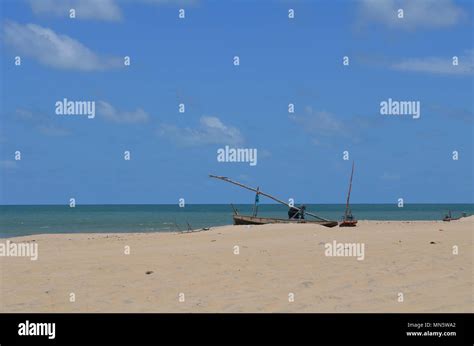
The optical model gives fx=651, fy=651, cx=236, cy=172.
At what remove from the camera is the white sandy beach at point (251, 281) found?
40.7 feet

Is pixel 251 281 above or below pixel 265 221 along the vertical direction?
below

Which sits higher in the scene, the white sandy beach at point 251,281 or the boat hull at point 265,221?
the boat hull at point 265,221

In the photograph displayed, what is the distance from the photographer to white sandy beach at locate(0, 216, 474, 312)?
12406 mm

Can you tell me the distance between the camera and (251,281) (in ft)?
46.9

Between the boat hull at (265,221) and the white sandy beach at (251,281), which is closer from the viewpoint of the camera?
the white sandy beach at (251,281)

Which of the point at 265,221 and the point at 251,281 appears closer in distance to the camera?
the point at 251,281

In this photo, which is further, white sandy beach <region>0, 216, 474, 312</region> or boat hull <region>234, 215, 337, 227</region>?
boat hull <region>234, 215, 337, 227</region>

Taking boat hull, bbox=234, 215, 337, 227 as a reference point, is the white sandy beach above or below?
below
